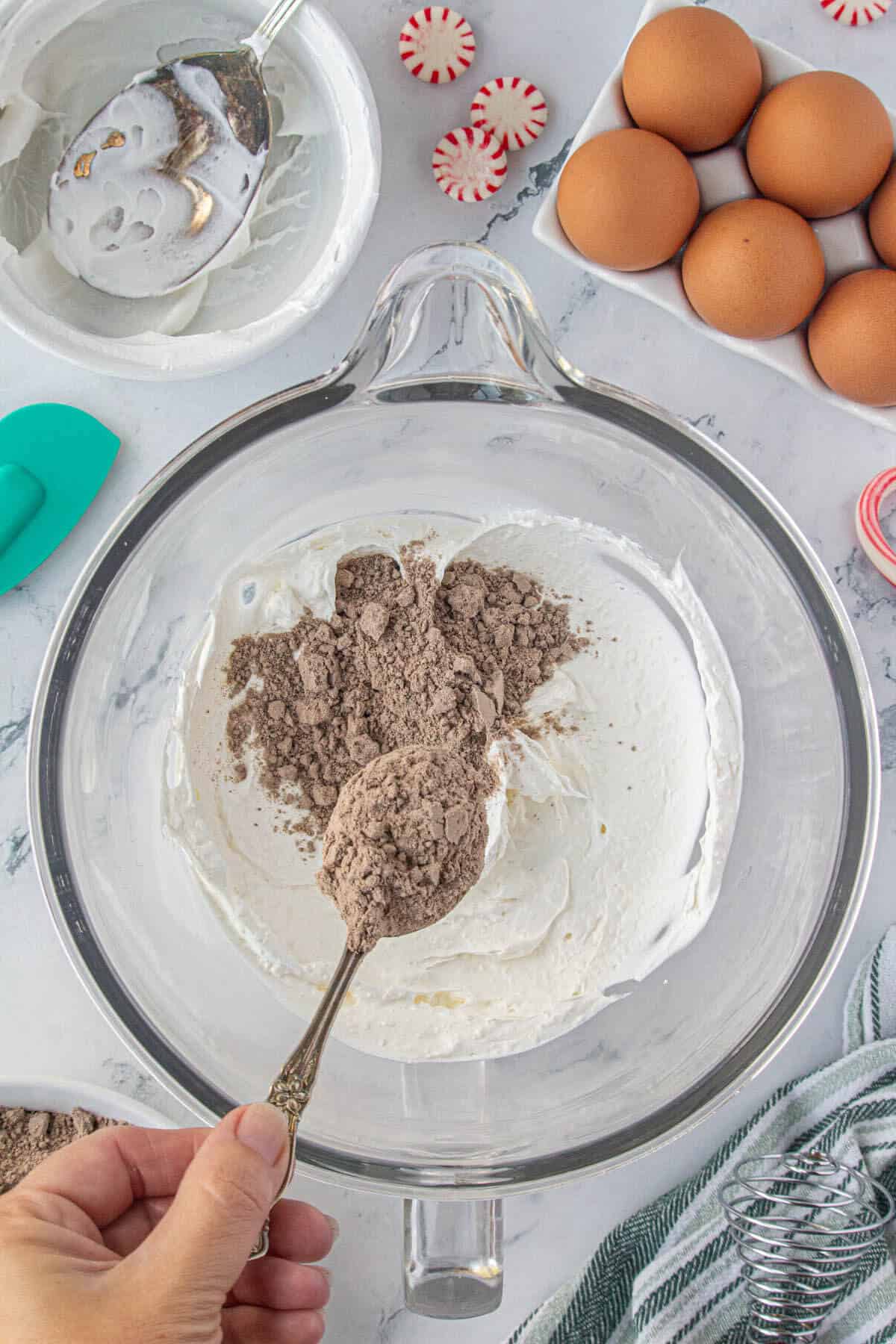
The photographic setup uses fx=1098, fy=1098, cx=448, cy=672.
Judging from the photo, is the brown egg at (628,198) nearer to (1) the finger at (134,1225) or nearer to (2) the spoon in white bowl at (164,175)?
(2) the spoon in white bowl at (164,175)

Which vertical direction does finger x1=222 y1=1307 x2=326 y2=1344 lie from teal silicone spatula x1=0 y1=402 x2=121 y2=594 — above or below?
below

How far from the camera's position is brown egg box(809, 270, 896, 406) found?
3.75ft

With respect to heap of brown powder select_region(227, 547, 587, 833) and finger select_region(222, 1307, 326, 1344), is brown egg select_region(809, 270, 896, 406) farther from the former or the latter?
finger select_region(222, 1307, 326, 1344)

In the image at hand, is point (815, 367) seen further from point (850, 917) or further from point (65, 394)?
point (65, 394)

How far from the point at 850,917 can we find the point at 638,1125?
0.29 meters

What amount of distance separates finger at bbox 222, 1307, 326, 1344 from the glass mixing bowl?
6.0 inches

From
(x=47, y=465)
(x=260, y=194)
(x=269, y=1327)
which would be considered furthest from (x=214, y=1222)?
(x=260, y=194)

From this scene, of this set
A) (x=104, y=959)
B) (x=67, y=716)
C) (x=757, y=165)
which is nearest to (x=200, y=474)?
(x=67, y=716)

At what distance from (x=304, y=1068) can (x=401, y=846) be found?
0.69 feet

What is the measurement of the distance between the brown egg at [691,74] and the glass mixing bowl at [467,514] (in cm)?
29

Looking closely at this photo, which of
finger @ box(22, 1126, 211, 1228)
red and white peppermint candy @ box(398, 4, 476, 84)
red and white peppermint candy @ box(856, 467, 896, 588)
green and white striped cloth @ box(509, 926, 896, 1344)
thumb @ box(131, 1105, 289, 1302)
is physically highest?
red and white peppermint candy @ box(398, 4, 476, 84)

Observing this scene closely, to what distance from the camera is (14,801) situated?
129cm

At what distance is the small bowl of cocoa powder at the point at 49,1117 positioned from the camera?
3.97 feet

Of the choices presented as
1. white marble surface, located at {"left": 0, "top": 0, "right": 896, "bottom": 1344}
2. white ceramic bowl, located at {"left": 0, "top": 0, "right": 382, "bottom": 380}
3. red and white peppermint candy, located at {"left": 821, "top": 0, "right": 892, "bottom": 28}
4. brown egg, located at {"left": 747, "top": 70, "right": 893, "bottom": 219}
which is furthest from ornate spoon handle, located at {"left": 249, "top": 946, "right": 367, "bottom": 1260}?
red and white peppermint candy, located at {"left": 821, "top": 0, "right": 892, "bottom": 28}
